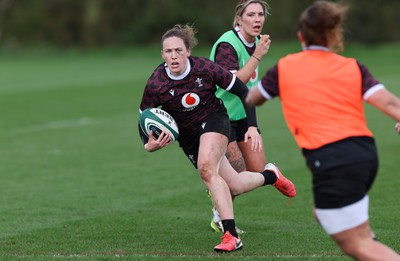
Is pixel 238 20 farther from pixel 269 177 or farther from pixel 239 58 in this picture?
pixel 269 177

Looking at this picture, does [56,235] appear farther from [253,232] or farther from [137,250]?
[253,232]

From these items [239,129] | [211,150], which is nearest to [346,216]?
[211,150]

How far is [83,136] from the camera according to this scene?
1723 centimetres

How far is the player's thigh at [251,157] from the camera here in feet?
29.3

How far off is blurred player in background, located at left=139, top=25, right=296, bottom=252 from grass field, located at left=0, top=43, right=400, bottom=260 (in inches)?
20.5

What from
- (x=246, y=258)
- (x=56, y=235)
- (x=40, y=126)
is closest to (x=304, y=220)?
(x=246, y=258)

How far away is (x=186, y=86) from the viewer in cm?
773

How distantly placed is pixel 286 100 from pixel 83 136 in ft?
38.4

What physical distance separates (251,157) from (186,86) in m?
1.56

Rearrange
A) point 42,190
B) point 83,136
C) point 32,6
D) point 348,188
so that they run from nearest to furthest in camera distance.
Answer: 1. point 348,188
2. point 42,190
3. point 83,136
4. point 32,6

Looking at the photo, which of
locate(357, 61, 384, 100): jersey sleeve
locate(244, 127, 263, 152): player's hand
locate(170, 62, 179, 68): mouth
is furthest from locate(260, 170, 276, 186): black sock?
locate(357, 61, 384, 100): jersey sleeve

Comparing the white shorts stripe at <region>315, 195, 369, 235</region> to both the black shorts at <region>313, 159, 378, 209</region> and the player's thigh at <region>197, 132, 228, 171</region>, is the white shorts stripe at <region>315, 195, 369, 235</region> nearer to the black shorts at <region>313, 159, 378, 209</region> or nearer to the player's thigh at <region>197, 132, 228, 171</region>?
the black shorts at <region>313, 159, 378, 209</region>

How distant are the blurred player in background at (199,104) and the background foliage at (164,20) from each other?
131ft

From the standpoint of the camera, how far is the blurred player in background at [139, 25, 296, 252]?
760cm
